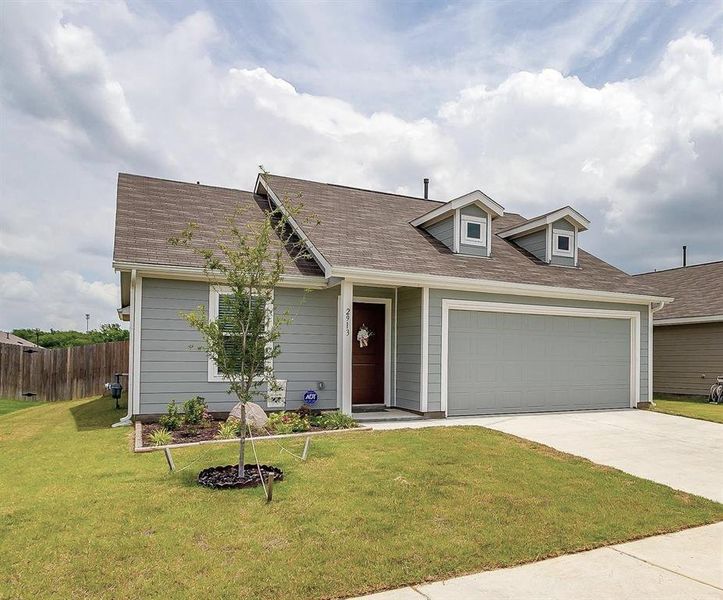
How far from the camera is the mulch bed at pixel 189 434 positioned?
7.75m

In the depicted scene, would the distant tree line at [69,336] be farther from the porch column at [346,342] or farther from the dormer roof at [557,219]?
the porch column at [346,342]

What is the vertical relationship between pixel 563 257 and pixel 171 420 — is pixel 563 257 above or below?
above

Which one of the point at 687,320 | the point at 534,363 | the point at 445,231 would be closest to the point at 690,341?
the point at 687,320

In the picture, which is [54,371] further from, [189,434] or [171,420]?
[189,434]

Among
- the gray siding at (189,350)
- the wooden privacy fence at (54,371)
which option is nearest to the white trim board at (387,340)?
the gray siding at (189,350)

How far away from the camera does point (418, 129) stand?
1562 cm

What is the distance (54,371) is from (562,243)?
14.8m

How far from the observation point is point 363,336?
11461 mm

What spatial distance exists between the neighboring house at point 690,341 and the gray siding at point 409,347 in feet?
33.7

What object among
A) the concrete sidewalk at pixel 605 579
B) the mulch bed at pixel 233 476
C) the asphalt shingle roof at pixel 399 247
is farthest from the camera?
the asphalt shingle roof at pixel 399 247

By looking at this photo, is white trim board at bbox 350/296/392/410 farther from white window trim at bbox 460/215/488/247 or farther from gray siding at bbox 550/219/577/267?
gray siding at bbox 550/219/577/267

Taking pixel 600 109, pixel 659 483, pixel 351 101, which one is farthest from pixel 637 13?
pixel 659 483

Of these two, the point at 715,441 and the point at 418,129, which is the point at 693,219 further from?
the point at 715,441

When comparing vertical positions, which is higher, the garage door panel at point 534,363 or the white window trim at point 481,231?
the white window trim at point 481,231
